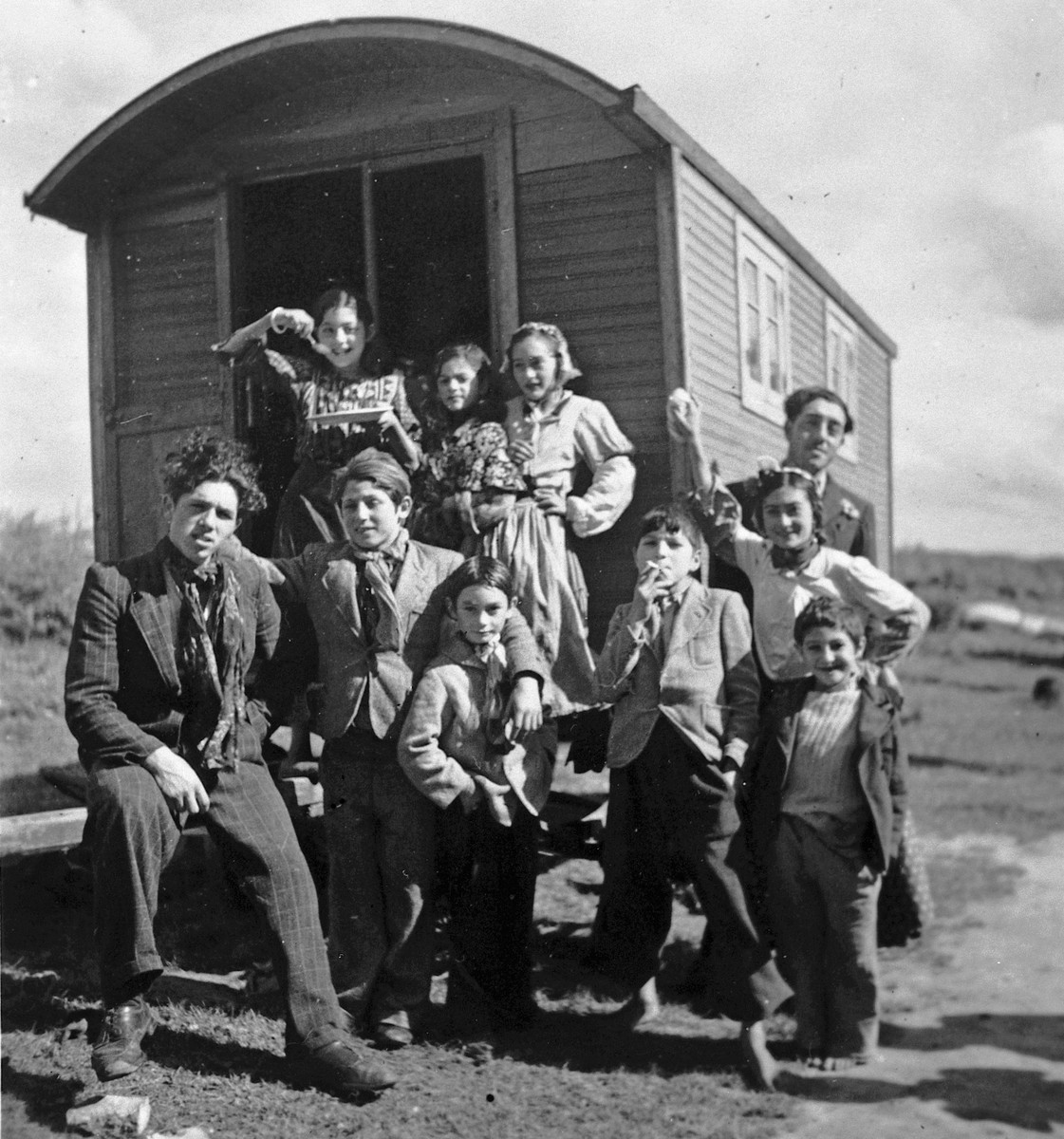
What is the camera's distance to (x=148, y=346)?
15.0 feet

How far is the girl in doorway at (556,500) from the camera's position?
4094 millimetres

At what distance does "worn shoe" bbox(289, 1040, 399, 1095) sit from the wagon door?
76.3 inches

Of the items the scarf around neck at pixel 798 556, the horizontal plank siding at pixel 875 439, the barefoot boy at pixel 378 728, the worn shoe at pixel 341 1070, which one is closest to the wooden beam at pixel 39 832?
the barefoot boy at pixel 378 728

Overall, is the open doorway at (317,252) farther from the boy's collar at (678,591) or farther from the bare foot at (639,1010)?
the bare foot at (639,1010)

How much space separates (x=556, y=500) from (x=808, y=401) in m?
0.92

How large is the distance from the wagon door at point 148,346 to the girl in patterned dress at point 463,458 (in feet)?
3.00

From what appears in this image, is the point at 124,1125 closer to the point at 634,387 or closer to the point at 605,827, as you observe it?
the point at 605,827

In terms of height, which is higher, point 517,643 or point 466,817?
point 517,643

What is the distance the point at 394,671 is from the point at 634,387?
1276 mm

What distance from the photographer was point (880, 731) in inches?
147

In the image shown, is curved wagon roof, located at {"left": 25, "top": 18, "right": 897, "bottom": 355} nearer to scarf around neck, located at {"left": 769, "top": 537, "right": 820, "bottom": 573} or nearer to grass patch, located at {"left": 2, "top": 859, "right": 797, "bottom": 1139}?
scarf around neck, located at {"left": 769, "top": 537, "right": 820, "bottom": 573}

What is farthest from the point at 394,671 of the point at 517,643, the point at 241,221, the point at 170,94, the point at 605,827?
the point at 170,94

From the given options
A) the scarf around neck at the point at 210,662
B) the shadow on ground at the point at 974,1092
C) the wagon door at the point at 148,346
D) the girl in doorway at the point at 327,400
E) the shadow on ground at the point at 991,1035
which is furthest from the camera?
the wagon door at the point at 148,346

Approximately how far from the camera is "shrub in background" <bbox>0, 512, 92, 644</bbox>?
5074 millimetres
